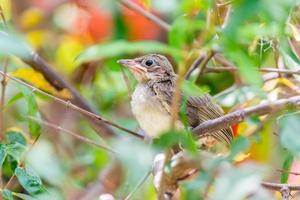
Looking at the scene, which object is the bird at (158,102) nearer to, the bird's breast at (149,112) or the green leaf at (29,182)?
the bird's breast at (149,112)

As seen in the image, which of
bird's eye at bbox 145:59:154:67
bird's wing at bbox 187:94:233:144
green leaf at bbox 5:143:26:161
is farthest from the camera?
bird's eye at bbox 145:59:154:67

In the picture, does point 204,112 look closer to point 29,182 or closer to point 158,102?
point 158,102

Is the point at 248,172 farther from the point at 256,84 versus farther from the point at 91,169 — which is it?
the point at 91,169

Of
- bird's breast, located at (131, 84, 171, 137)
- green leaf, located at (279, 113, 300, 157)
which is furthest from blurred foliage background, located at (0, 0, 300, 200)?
bird's breast, located at (131, 84, 171, 137)

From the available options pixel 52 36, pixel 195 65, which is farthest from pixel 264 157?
pixel 52 36

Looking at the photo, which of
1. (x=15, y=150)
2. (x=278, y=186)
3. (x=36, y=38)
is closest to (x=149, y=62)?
(x=36, y=38)

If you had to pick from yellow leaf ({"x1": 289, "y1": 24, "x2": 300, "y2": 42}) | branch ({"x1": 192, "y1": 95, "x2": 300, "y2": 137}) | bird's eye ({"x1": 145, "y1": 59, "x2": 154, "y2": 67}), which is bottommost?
A: branch ({"x1": 192, "y1": 95, "x2": 300, "y2": 137})

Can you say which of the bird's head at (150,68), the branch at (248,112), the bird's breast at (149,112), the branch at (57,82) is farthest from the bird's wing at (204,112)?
the branch at (248,112)

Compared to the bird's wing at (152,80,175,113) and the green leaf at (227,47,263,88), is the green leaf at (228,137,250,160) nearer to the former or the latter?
the green leaf at (227,47,263,88)
